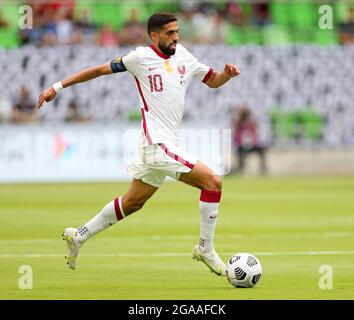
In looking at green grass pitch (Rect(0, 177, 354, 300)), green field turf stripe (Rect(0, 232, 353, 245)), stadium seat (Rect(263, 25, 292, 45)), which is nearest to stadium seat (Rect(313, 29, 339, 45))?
stadium seat (Rect(263, 25, 292, 45))

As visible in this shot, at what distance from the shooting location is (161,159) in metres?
11.3

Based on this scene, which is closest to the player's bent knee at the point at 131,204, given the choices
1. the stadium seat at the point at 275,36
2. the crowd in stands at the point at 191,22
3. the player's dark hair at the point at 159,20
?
the player's dark hair at the point at 159,20

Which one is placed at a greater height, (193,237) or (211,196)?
(211,196)

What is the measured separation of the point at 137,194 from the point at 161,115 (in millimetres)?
918

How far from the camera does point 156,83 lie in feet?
37.4

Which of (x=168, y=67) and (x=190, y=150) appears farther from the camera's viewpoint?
(x=190, y=150)

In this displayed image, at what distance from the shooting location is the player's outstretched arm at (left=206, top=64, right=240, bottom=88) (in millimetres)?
11375

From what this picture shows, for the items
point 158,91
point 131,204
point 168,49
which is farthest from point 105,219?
point 168,49

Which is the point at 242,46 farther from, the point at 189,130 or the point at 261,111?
the point at 189,130

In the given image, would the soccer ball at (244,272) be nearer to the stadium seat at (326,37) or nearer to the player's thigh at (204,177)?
the player's thigh at (204,177)

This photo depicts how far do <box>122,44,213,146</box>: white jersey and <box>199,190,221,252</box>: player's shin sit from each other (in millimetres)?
747

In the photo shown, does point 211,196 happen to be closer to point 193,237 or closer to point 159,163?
point 159,163
